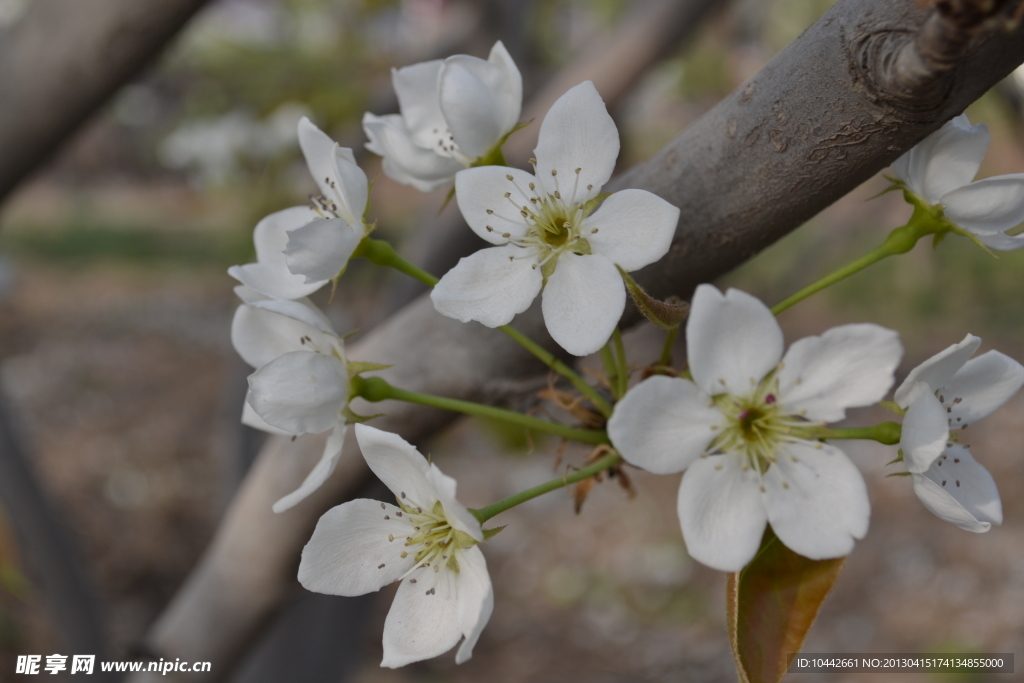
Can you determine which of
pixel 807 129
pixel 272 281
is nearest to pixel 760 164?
pixel 807 129

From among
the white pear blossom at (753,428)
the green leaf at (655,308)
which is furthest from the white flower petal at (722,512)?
the green leaf at (655,308)

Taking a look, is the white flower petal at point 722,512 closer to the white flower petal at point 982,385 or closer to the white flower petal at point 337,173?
the white flower petal at point 982,385

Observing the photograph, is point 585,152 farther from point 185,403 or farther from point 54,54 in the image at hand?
point 185,403

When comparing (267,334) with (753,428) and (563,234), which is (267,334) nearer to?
(563,234)

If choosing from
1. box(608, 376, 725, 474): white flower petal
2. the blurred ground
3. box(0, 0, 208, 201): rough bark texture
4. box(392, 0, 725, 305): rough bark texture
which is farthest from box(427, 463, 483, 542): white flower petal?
box(392, 0, 725, 305): rough bark texture

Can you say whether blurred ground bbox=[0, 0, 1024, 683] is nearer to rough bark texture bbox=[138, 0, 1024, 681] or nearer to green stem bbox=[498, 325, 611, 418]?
rough bark texture bbox=[138, 0, 1024, 681]

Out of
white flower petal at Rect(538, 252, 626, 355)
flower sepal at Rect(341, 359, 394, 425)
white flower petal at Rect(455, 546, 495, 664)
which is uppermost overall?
white flower petal at Rect(538, 252, 626, 355)
